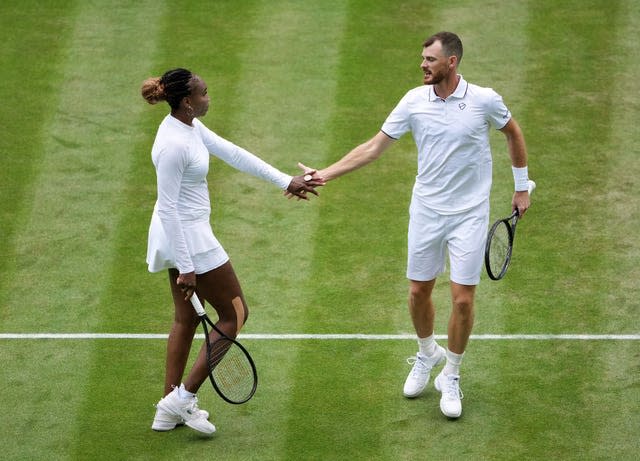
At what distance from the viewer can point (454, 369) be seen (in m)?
8.18

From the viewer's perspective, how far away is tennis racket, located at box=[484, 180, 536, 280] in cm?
799

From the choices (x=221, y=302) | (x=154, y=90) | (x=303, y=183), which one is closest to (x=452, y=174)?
(x=303, y=183)

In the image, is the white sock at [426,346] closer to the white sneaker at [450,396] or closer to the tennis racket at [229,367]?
the white sneaker at [450,396]

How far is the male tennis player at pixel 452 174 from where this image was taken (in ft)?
25.6

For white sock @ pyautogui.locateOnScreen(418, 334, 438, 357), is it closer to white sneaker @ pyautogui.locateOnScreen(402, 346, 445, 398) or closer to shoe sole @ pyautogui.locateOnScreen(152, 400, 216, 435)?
white sneaker @ pyautogui.locateOnScreen(402, 346, 445, 398)

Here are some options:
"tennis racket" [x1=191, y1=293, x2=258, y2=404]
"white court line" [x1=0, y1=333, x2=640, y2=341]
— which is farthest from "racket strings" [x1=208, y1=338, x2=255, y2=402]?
"white court line" [x1=0, y1=333, x2=640, y2=341]

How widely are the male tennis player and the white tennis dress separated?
1.27m

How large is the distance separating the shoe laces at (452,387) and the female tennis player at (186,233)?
143cm

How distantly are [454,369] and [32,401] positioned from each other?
9.37 ft

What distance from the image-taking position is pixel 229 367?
7895 millimetres

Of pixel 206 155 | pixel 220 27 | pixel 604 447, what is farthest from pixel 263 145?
pixel 604 447

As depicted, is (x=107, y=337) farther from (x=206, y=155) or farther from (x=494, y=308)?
(x=494, y=308)

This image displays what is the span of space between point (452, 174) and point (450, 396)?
1.47 meters

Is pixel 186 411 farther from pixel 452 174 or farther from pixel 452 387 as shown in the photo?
pixel 452 174
